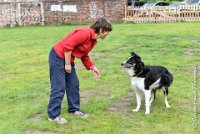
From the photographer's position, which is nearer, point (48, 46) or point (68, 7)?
point (48, 46)

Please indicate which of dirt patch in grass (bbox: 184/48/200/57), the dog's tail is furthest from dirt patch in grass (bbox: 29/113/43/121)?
dirt patch in grass (bbox: 184/48/200/57)

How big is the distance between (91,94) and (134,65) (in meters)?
2.08

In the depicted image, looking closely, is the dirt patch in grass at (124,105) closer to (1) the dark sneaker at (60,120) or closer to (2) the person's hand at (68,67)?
(1) the dark sneaker at (60,120)

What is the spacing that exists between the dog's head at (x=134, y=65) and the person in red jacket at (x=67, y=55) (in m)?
0.70

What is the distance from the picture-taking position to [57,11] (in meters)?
33.6

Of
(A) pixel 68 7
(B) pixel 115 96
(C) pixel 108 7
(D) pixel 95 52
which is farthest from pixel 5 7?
(B) pixel 115 96

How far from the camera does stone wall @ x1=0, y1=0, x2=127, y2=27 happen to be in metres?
32.7

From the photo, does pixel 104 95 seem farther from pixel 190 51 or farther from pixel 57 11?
pixel 57 11

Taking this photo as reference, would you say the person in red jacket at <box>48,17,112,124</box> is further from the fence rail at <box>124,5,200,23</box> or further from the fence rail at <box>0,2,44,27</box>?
the fence rail at <box>0,2,44,27</box>

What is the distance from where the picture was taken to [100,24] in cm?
670

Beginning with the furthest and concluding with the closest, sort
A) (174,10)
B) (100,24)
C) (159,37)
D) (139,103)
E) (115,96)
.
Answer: (174,10) < (159,37) < (115,96) < (139,103) < (100,24)

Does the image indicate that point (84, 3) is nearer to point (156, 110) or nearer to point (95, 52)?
point (95, 52)

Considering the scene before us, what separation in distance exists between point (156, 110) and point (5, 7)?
2686 centimetres

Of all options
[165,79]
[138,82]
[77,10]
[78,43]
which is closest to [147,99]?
[138,82]
